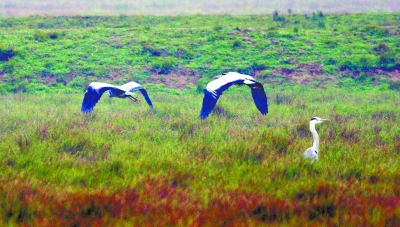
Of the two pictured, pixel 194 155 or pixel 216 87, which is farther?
pixel 216 87

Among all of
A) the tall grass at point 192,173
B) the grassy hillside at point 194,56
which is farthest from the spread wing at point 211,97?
the grassy hillside at point 194,56

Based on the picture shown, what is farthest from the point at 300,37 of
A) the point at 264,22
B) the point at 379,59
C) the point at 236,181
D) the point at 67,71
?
the point at 236,181

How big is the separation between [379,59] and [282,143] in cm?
1720

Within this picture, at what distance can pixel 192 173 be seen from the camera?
253 inches

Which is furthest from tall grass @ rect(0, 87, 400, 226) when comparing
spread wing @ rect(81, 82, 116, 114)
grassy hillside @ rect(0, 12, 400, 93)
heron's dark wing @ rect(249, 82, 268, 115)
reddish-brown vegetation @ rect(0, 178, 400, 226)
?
grassy hillside @ rect(0, 12, 400, 93)

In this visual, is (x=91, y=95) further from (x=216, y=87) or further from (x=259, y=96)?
(x=259, y=96)

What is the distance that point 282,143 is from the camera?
8133 millimetres

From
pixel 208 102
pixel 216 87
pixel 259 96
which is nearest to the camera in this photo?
pixel 208 102

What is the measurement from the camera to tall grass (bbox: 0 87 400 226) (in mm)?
5047

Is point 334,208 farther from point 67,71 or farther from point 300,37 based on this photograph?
point 300,37

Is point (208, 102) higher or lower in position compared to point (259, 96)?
higher

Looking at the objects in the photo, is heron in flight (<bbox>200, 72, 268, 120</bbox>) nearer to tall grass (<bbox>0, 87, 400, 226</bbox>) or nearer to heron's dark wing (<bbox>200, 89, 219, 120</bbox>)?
heron's dark wing (<bbox>200, 89, 219, 120</bbox>)

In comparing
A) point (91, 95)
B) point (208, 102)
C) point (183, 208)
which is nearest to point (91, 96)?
point (91, 95)

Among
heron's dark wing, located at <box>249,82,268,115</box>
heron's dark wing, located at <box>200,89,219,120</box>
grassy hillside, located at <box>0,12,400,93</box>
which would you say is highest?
heron's dark wing, located at <box>200,89,219,120</box>
